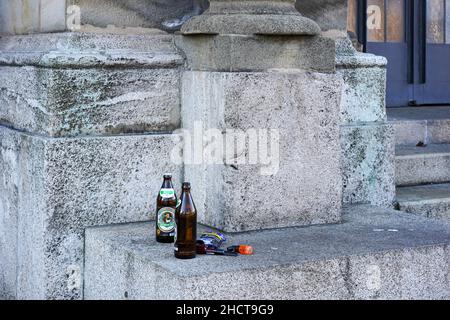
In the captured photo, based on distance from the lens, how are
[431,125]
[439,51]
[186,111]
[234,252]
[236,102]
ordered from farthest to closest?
[439,51]
[431,125]
[186,111]
[236,102]
[234,252]

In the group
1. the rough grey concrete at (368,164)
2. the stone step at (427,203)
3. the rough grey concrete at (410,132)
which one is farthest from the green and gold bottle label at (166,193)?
the rough grey concrete at (410,132)

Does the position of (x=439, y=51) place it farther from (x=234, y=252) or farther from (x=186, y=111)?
(x=234, y=252)

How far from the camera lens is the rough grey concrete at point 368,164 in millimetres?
5559

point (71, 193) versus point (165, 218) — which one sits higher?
point (71, 193)

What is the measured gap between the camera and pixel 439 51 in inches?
358

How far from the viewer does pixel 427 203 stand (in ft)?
19.1

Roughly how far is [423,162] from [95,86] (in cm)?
272

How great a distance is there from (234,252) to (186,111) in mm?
1117

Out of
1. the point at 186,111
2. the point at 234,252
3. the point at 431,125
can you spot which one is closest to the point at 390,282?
the point at 234,252

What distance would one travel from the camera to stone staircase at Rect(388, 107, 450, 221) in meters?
5.86

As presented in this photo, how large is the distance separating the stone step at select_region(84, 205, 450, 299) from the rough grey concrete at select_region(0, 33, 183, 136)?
0.59 meters

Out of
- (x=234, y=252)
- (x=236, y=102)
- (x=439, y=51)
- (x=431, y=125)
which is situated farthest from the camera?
(x=439, y=51)

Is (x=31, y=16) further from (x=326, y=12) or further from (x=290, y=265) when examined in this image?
(x=290, y=265)

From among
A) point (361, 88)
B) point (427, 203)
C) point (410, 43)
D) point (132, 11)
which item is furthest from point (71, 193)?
point (410, 43)
